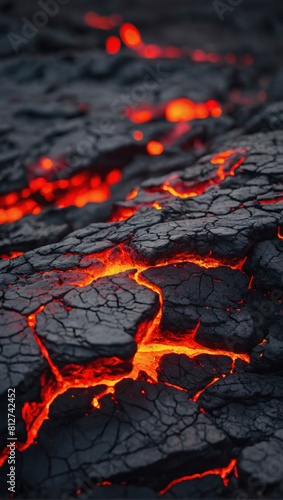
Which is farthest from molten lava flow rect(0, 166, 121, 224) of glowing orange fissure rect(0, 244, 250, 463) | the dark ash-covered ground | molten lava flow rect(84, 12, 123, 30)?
molten lava flow rect(84, 12, 123, 30)

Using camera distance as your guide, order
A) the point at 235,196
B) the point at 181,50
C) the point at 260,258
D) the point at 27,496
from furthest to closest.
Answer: the point at 181,50 < the point at 235,196 < the point at 260,258 < the point at 27,496

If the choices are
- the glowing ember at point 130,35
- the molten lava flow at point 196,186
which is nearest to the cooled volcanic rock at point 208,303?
the molten lava flow at point 196,186

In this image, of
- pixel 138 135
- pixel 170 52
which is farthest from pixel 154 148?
pixel 170 52

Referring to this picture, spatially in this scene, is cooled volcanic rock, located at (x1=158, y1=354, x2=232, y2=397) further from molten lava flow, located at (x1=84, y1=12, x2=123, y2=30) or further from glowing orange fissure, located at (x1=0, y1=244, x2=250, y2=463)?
molten lava flow, located at (x1=84, y1=12, x2=123, y2=30)

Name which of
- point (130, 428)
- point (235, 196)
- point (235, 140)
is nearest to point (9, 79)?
point (235, 140)

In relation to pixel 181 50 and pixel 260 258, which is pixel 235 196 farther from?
pixel 181 50
